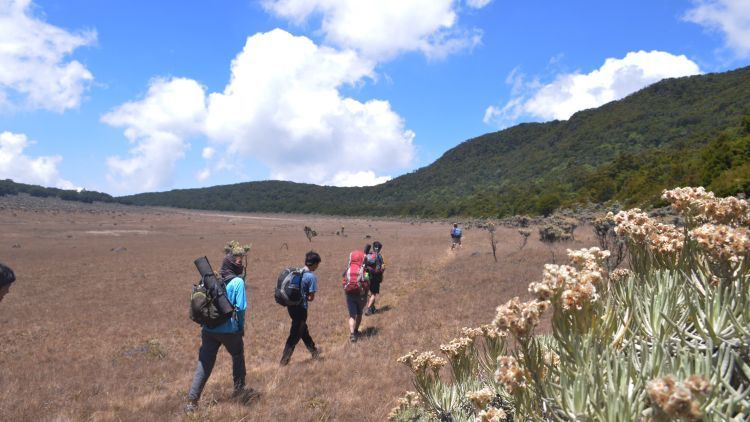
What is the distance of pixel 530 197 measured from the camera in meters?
62.7

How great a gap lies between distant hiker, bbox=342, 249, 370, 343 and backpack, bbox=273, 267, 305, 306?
212 cm

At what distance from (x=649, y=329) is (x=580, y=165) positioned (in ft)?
315

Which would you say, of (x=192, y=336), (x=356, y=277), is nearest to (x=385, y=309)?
(x=356, y=277)

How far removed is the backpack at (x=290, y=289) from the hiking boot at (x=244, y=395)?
1395 mm

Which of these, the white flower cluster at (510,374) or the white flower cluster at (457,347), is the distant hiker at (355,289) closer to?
the white flower cluster at (457,347)

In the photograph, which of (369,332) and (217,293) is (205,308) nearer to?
(217,293)

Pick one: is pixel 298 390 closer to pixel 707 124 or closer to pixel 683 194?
pixel 683 194

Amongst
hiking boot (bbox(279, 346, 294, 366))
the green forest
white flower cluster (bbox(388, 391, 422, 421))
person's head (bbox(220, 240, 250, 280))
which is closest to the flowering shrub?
white flower cluster (bbox(388, 391, 422, 421))

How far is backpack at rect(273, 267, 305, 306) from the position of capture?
6891 millimetres

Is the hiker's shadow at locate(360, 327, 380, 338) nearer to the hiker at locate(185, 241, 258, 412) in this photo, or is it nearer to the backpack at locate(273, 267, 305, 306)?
the backpack at locate(273, 267, 305, 306)

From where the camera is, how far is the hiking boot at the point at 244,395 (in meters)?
5.65

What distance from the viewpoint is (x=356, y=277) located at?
9.04 metres

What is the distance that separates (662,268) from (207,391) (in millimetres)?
6079

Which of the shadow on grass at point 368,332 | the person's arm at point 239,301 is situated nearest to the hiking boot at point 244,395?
the person's arm at point 239,301
